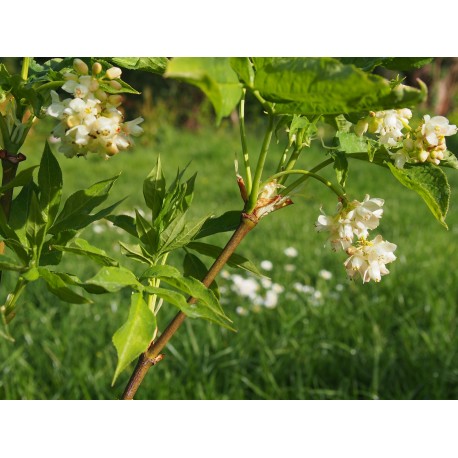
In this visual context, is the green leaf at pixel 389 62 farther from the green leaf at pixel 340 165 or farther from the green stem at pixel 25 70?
the green stem at pixel 25 70

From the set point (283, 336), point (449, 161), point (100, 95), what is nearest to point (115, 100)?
point (100, 95)

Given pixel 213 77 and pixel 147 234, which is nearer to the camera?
pixel 213 77

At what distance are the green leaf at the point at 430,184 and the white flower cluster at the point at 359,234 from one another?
5cm

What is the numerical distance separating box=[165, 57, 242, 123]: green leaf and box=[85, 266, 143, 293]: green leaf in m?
0.17

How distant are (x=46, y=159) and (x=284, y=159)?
0.24 meters

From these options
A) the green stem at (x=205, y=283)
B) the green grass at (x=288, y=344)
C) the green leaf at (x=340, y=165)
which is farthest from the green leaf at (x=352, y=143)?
the green grass at (x=288, y=344)

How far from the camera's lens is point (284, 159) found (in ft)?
2.23

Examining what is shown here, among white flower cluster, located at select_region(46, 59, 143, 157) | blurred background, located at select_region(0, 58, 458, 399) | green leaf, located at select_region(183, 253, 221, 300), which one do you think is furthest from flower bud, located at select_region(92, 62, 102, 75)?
blurred background, located at select_region(0, 58, 458, 399)

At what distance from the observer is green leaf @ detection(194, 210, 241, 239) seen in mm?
688

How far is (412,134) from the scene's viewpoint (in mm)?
656

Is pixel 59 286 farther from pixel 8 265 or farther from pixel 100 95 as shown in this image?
pixel 100 95

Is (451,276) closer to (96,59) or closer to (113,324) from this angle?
(113,324)

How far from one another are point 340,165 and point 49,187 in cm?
30

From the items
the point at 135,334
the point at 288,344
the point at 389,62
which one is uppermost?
the point at 389,62
